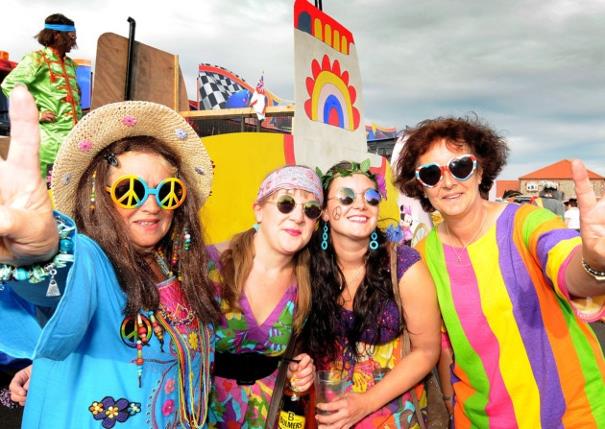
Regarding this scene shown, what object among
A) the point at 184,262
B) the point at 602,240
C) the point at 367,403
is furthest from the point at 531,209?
the point at 184,262

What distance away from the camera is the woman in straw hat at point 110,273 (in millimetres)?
992

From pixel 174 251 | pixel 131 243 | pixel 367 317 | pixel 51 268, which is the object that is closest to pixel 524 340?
pixel 367 317

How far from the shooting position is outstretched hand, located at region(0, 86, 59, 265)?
0.95 m

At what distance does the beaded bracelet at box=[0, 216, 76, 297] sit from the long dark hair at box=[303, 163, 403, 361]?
48.2 inches

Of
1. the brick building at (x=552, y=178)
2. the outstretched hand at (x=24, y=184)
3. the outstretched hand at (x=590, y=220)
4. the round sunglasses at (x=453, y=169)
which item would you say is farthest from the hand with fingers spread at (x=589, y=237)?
the brick building at (x=552, y=178)

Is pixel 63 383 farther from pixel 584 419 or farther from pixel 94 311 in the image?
pixel 584 419

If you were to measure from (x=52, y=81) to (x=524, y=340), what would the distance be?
133 inches

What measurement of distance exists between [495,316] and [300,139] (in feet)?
6.48

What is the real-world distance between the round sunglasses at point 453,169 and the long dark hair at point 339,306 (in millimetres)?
365

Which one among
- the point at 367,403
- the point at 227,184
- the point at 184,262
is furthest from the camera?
the point at 227,184

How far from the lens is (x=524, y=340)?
1.70 m

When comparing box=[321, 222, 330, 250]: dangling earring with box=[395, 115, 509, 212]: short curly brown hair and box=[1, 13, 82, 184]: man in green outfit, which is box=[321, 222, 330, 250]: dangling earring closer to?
box=[395, 115, 509, 212]: short curly brown hair

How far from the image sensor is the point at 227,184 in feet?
9.83

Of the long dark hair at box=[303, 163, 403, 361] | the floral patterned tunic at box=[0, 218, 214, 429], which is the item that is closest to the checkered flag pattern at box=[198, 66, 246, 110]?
the long dark hair at box=[303, 163, 403, 361]
